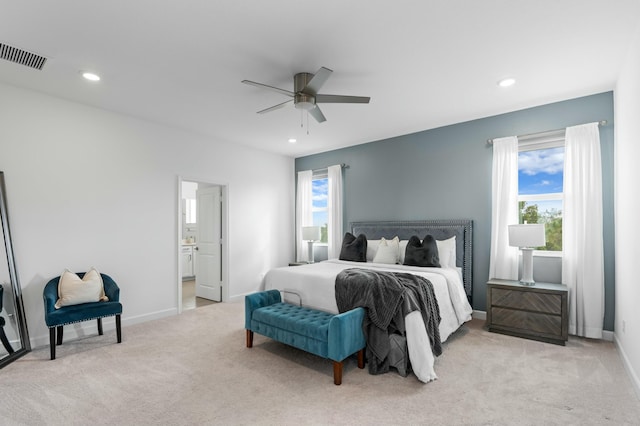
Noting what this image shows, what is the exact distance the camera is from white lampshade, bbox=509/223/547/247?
3656mm

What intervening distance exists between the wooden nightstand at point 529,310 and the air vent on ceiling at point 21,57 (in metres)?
5.38

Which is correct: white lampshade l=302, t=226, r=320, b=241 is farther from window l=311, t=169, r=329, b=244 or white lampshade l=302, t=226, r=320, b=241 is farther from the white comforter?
the white comforter

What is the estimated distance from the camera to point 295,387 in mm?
2664

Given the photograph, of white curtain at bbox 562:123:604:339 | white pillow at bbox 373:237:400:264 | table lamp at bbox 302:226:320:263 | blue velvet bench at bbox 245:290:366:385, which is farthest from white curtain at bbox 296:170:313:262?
white curtain at bbox 562:123:604:339

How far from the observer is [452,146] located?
16.0 feet

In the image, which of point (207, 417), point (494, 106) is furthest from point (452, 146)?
point (207, 417)

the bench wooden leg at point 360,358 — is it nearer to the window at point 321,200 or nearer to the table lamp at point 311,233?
the table lamp at point 311,233

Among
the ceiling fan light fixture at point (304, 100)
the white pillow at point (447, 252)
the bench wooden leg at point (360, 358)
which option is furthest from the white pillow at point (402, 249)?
the ceiling fan light fixture at point (304, 100)

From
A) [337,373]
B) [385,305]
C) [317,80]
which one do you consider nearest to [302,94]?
[317,80]

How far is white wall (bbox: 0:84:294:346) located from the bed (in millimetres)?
1936

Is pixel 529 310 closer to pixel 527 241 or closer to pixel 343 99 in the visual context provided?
pixel 527 241

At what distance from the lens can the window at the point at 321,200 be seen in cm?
668

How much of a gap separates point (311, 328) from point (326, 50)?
2510 mm

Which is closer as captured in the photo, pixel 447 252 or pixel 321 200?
pixel 447 252
